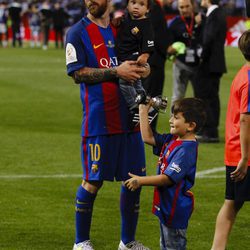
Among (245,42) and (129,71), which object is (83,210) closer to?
(129,71)

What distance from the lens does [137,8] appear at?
25.8 feet

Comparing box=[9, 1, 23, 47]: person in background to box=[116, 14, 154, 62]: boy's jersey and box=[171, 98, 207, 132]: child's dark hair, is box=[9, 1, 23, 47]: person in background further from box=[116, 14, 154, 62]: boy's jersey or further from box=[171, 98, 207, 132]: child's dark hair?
box=[171, 98, 207, 132]: child's dark hair

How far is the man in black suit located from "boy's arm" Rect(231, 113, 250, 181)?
7.72 metres

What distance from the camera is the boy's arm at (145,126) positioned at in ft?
23.7

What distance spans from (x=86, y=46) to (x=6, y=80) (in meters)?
18.5

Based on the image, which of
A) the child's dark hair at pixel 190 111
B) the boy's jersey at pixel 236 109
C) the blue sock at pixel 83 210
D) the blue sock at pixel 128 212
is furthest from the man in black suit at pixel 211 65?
the child's dark hair at pixel 190 111

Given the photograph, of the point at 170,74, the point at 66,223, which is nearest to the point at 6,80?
the point at 170,74

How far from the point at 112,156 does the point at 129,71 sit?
0.73 metres

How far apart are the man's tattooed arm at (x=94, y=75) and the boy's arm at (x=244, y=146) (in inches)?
45.8

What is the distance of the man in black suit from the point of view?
15188mm

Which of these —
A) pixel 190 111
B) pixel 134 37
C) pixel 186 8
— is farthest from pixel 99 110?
pixel 186 8

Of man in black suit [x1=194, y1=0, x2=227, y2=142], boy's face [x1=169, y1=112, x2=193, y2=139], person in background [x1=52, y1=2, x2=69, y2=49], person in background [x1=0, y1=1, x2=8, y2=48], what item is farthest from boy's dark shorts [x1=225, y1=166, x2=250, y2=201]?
person in background [x1=0, y1=1, x2=8, y2=48]

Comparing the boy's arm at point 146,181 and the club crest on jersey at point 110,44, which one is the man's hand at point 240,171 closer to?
the boy's arm at point 146,181

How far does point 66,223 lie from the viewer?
941 centimetres
